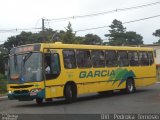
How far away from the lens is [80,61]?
25.0m

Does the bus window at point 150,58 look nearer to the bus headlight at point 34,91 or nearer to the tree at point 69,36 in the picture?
the bus headlight at point 34,91

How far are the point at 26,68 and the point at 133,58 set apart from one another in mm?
9368

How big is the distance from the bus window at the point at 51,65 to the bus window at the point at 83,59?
1.94 metres

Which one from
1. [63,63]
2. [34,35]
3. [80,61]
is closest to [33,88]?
[63,63]

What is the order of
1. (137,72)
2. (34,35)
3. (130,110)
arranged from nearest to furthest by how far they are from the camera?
(130,110) → (137,72) → (34,35)

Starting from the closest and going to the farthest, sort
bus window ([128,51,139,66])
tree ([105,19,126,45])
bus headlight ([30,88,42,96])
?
bus headlight ([30,88,42,96]) → bus window ([128,51,139,66]) → tree ([105,19,126,45])

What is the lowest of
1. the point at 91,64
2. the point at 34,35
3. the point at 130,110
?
the point at 130,110

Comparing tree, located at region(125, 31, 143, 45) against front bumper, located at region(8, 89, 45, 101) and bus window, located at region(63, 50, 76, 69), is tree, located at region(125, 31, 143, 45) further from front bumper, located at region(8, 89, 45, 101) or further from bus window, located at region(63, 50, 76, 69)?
front bumper, located at region(8, 89, 45, 101)

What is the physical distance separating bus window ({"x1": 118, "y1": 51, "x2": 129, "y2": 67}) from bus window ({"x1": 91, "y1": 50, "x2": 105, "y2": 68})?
187 centimetres

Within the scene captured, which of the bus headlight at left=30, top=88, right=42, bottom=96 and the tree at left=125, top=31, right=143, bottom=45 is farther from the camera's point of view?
the tree at left=125, top=31, right=143, bottom=45

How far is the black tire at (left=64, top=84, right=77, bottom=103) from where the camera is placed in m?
23.5

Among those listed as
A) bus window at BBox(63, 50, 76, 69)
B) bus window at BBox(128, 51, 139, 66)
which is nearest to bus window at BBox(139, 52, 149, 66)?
bus window at BBox(128, 51, 139, 66)

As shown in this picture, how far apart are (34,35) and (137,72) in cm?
4802

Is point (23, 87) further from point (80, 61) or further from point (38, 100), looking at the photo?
point (80, 61)
